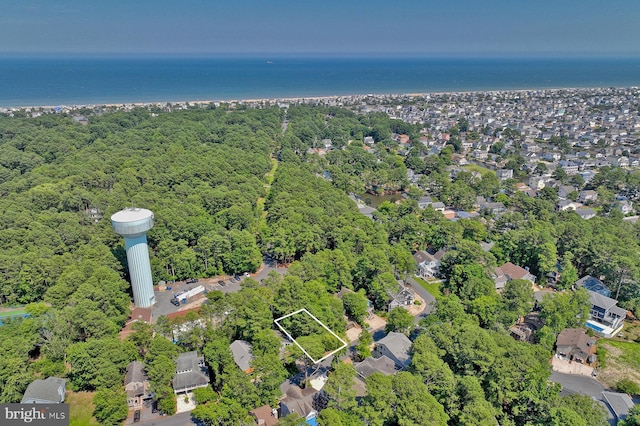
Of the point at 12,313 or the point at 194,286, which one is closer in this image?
the point at 12,313

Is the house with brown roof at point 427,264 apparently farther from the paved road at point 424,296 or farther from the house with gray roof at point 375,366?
the house with gray roof at point 375,366

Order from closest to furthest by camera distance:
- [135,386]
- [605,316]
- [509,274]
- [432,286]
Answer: [135,386] < [605,316] < [509,274] < [432,286]

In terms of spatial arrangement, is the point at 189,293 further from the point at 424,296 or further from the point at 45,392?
the point at 424,296

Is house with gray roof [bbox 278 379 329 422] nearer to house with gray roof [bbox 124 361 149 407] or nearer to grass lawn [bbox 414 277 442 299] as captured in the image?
house with gray roof [bbox 124 361 149 407]

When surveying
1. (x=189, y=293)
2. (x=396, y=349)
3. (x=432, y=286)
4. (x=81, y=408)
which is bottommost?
(x=432, y=286)

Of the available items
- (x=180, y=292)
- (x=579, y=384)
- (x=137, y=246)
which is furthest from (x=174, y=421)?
(x=579, y=384)

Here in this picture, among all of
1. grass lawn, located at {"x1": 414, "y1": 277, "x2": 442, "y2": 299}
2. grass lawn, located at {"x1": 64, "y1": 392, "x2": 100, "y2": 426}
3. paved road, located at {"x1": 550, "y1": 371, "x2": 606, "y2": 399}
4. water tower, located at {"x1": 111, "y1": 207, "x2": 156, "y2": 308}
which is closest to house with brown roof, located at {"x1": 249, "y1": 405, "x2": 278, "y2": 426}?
grass lawn, located at {"x1": 64, "y1": 392, "x2": 100, "y2": 426}

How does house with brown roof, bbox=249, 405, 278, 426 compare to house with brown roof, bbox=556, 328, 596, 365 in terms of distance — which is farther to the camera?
house with brown roof, bbox=556, 328, 596, 365

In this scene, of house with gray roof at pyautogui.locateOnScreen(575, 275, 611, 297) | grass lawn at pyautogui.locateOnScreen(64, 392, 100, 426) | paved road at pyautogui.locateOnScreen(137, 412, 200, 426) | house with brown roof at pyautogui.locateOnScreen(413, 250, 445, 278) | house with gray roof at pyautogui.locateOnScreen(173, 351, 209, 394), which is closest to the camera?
paved road at pyautogui.locateOnScreen(137, 412, 200, 426)
